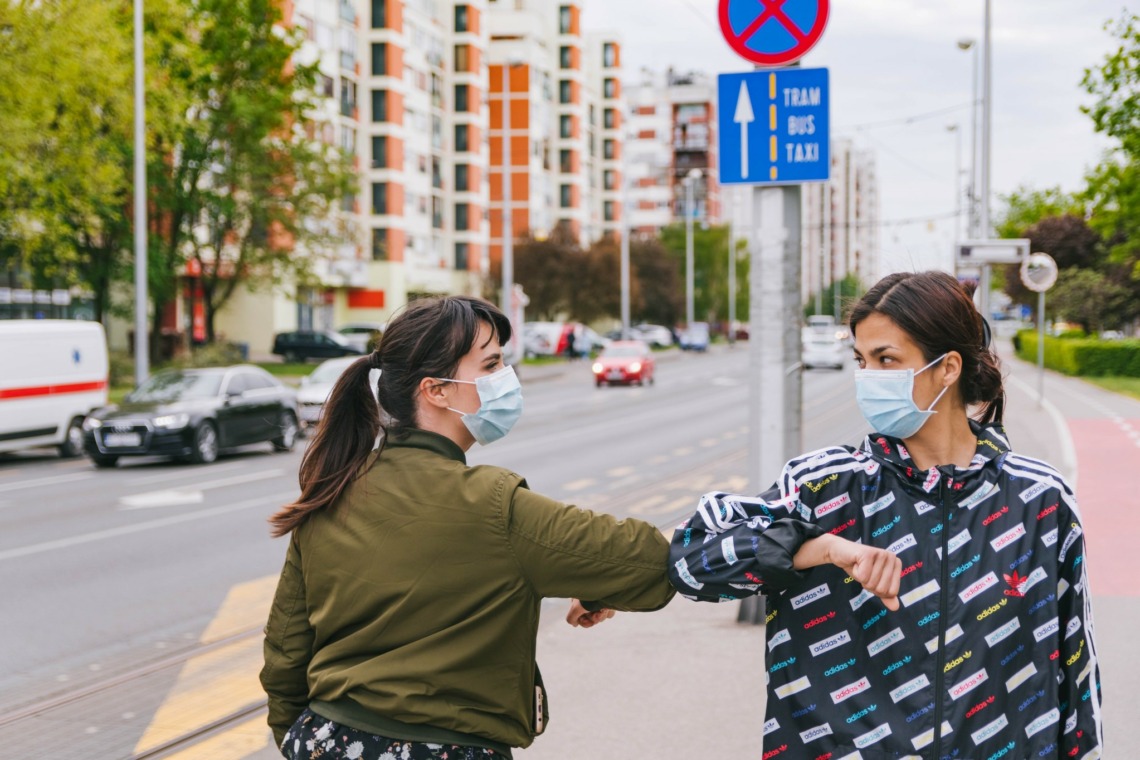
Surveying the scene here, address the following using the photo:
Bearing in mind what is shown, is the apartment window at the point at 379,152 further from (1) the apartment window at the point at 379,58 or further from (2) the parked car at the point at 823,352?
(2) the parked car at the point at 823,352

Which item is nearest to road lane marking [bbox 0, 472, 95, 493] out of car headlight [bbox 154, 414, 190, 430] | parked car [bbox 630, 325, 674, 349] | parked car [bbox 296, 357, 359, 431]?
car headlight [bbox 154, 414, 190, 430]

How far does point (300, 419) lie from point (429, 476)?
67.7ft

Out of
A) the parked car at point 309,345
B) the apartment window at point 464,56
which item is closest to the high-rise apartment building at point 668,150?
the apartment window at point 464,56

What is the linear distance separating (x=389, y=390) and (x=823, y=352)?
49.7 metres

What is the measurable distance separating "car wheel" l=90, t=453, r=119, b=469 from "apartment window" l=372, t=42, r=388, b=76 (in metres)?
56.0

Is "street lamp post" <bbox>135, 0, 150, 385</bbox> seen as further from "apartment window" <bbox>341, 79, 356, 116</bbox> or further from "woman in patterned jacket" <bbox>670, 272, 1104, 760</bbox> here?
"apartment window" <bbox>341, 79, 356, 116</bbox>

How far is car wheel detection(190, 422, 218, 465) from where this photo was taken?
18031 millimetres

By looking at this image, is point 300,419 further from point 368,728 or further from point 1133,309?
point 1133,309

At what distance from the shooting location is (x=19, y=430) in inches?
738

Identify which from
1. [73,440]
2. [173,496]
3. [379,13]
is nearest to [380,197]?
[379,13]

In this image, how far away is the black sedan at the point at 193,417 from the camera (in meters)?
17.7

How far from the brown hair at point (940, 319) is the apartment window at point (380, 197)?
2801 inches

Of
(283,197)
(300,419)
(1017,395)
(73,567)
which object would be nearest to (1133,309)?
(1017,395)

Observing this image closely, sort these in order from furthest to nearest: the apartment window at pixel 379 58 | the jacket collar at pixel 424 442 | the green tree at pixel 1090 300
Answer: the apartment window at pixel 379 58, the green tree at pixel 1090 300, the jacket collar at pixel 424 442
